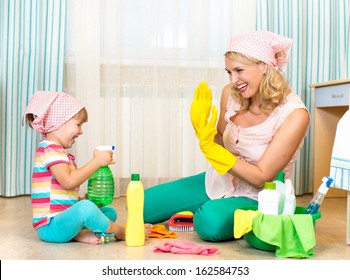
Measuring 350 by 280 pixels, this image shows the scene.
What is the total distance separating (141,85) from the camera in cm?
347

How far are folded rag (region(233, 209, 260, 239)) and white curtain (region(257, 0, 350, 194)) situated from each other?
1.72 metres

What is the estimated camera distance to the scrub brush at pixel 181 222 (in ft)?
8.23

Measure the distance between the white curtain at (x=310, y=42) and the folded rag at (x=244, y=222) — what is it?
172 cm

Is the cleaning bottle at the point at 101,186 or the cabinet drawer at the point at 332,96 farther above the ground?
the cabinet drawer at the point at 332,96

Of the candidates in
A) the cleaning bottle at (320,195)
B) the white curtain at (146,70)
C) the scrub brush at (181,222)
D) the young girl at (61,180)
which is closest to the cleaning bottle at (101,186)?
the young girl at (61,180)

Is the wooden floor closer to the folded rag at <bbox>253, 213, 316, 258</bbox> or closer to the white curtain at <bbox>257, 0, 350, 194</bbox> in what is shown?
the folded rag at <bbox>253, 213, 316, 258</bbox>

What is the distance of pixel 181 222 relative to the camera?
252 cm

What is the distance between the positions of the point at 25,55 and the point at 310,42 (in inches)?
68.4

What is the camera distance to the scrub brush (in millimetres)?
2510

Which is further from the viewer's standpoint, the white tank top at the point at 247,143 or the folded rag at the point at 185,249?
the white tank top at the point at 247,143

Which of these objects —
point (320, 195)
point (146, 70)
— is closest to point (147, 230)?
point (320, 195)

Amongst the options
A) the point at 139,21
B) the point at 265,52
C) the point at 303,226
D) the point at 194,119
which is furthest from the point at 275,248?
the point at 139,21

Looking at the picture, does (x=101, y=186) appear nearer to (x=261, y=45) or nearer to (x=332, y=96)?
(x=261, y=45)

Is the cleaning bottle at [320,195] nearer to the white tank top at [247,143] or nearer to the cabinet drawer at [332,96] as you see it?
the white tank top at [247,143]
